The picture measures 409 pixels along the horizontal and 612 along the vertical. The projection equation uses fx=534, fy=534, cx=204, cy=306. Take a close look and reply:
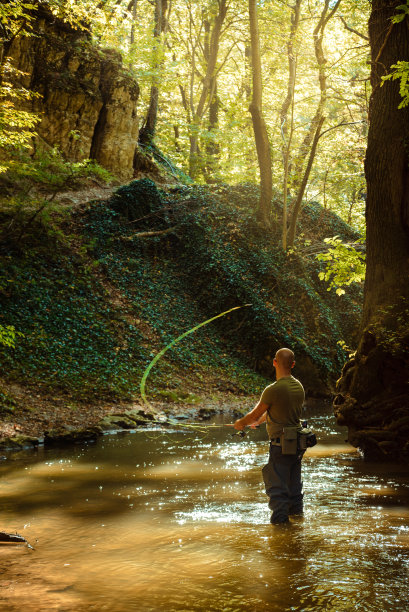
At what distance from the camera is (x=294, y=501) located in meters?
5.88

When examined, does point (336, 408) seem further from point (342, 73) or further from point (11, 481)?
point (342, 73)

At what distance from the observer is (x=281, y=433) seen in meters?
5.73

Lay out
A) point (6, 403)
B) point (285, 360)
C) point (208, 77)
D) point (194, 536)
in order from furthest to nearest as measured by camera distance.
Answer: point (208, 77) < point (6, 403) < point (285, 360) < point (194, 536)

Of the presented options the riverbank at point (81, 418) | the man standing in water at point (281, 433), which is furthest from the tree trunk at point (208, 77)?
the man standing in water at point (281, 433)

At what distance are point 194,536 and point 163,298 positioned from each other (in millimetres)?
13877

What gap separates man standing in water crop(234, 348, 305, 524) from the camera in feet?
18.5

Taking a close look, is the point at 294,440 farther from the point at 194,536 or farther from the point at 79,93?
the point at 79,93

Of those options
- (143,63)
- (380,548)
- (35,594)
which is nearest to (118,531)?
(35,594)

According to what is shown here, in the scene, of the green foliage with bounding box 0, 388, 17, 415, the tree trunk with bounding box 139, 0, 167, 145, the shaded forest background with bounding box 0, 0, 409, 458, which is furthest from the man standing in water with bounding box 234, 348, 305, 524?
the tree trunk with bounding box 139, 0, 167, 145

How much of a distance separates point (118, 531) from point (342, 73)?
56.0ft

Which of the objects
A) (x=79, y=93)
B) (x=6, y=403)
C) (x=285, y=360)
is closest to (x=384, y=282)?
(x=285, y=360)

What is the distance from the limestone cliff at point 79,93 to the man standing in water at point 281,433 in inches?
620

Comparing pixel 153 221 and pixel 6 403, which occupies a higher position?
pixel 153 221

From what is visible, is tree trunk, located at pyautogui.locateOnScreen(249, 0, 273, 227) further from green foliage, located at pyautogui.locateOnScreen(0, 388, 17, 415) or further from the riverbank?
green foliage, located at pyautogui.locateOnScreen(0, 388, 17, 415)
